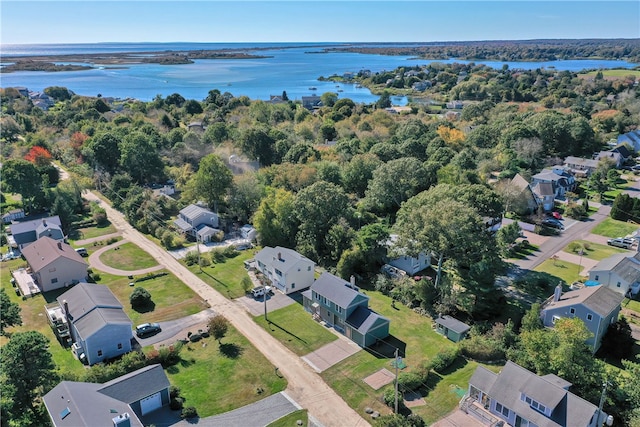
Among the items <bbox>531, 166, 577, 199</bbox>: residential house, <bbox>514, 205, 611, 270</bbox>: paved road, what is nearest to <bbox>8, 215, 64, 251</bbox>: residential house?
<bbox>514, 205, 611, 270</bbox>: paved road

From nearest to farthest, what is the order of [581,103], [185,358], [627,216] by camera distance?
[185,358] → [627,216] → [581,103]

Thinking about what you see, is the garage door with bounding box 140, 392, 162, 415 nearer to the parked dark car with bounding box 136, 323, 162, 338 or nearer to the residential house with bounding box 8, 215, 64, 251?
the parked dark car with bounding box 136, 323, 162, 338

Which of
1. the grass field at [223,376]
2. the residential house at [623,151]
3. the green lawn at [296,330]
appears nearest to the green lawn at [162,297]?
the grass field at [223,376]

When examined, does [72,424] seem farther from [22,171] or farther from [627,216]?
[627,216]

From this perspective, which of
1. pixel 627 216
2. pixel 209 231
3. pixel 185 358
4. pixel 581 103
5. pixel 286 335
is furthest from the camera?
pixel 581 103

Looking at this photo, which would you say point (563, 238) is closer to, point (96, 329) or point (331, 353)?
point (331, 353)

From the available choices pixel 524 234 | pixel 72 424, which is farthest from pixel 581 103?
pixel 72 424
